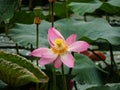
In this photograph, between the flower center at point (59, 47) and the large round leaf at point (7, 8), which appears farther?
the large round leaf at point (7, 8)

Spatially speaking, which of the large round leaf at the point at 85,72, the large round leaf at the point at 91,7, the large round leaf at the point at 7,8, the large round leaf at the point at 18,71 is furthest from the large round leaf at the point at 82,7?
the large round leaf at the point at 18,71

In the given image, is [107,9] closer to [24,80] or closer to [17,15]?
Answer: [17,15]

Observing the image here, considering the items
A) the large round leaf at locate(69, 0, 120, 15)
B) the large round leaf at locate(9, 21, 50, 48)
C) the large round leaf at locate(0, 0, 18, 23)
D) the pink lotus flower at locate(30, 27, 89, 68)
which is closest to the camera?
the pink lotus flower at locate(30, 27, 89, 68)

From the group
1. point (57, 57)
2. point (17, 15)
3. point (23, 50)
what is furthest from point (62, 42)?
point (23, 50)

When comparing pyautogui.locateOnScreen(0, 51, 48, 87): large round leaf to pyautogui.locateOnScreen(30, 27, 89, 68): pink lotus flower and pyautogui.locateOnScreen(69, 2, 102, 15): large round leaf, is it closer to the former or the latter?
pyautogui.locateOnScreen(30, 27, 89, 68): pink lotus flower

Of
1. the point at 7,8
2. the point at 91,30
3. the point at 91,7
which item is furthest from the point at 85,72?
the point at 91,7

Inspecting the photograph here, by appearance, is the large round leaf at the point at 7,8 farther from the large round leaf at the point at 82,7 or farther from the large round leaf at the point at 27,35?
the large round leaf at the point at 82,7

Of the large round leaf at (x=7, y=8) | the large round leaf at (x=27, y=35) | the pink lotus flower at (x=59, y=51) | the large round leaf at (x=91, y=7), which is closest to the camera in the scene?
the pink lotus flower at (x=59, y=51)

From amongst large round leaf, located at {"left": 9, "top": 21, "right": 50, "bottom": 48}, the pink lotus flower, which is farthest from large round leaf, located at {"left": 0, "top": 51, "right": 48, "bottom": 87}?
large round leaf, located at {"left": 9, "top": 21, "right": 50, "bottom": 48}
